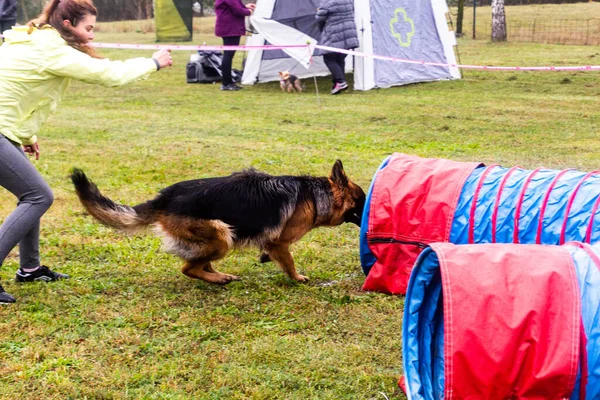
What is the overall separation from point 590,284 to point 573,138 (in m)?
7.20

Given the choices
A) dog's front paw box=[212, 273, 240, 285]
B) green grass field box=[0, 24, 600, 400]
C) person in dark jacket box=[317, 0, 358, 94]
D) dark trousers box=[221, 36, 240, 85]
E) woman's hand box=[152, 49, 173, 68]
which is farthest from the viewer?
dark trousers box=[221, 36, 240, 85]

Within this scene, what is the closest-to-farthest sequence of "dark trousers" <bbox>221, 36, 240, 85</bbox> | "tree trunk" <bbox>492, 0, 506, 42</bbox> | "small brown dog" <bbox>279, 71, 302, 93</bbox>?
"dark trousers" <bbox>221, 36, 240, 85</bbox> < "small brown dog" <bbox>279, 71, 302, 93</bbox> < "tree trunk" <bbox>492, 0, 506, 42</bbox>

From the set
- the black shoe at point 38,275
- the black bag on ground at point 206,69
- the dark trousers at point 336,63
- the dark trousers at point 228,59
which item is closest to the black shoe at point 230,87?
the dark trousers at point 228,59

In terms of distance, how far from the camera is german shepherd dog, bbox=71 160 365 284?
14.8 feet

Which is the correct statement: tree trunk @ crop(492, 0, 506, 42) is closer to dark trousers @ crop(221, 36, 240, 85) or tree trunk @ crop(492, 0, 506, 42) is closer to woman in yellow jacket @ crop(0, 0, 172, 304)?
dark trousers @ crop(221, 36, 240, 85)

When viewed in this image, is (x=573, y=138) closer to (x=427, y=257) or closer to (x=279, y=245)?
(x=279, y=245)

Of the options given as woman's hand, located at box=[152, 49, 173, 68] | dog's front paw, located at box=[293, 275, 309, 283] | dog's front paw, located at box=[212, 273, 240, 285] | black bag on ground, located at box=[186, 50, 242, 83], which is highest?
woman's hand, located at box=[152, 49, 173, 68]

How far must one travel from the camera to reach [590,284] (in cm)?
280

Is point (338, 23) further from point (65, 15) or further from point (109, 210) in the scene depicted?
point (65, 15)

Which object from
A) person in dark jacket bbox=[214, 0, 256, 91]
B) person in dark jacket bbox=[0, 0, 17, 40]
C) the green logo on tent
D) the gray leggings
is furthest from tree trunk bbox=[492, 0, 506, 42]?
the gray leggings

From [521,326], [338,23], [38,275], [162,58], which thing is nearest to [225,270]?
[38,275]

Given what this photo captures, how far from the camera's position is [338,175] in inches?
198

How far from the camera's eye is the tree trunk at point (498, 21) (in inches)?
914

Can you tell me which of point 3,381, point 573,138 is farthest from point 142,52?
point 3,381
